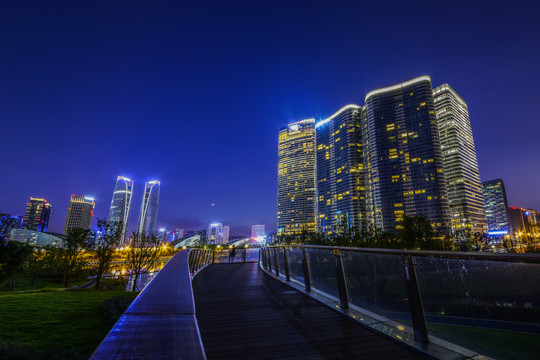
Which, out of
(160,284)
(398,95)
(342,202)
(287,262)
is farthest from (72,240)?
(398,95)

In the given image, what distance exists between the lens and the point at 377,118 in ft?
463

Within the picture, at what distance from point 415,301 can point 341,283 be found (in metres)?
1.62

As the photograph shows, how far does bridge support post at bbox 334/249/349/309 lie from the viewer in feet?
14.7

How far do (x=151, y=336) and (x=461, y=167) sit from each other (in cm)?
17483

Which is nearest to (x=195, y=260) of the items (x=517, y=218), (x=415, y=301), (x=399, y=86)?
(x=415, y=301)

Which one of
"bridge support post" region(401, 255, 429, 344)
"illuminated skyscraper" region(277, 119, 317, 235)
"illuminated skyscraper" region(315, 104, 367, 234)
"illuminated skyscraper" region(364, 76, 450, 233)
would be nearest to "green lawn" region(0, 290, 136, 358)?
"bridge support post" region(401, 255, 429, 344)

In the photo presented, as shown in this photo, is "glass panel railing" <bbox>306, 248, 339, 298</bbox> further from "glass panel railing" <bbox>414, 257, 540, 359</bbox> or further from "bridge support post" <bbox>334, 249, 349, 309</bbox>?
"glass panel railing" <bbox>414, 257, 540, 359</bbox>

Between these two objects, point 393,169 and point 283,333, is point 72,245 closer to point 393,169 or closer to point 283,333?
Answer: point 283,333

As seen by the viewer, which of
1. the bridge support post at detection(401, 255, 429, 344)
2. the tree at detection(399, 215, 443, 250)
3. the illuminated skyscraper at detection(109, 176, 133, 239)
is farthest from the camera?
the illuminated skyscraper at detection(109, 176, 133, 239)

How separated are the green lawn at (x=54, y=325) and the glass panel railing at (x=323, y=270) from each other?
3.88m

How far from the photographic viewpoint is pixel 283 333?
340 cm

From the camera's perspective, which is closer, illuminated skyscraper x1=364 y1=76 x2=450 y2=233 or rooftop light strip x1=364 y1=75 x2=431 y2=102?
illuminated skyscraper x1=364 y1=76 x2=450 y2=233

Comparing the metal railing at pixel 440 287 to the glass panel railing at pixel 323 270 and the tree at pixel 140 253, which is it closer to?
the glass panel railing at pixel 323 270

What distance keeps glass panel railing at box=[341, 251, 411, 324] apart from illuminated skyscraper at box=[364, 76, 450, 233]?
12604cm
